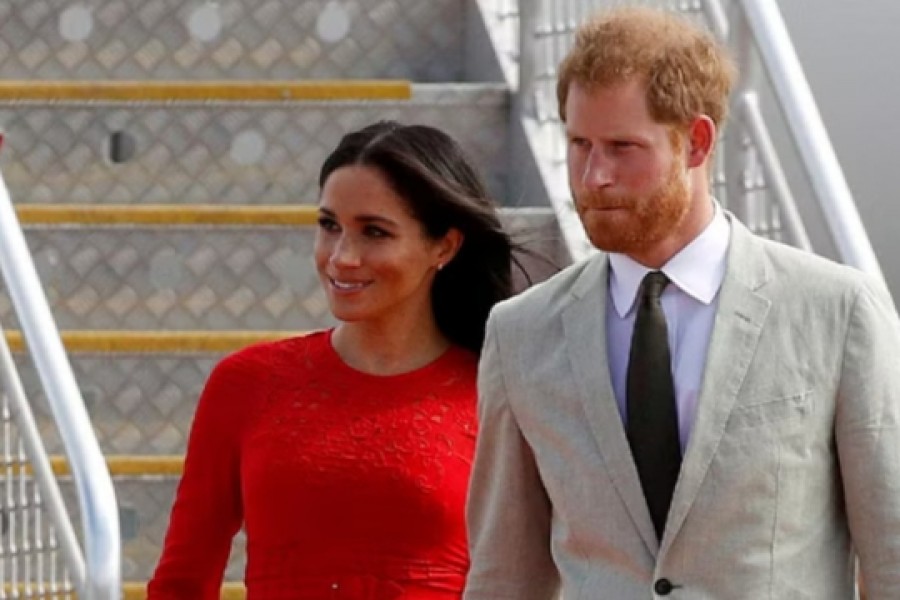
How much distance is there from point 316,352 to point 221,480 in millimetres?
262

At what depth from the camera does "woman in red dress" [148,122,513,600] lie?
3.86 meters

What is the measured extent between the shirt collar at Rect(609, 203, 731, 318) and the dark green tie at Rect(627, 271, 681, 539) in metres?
0.07

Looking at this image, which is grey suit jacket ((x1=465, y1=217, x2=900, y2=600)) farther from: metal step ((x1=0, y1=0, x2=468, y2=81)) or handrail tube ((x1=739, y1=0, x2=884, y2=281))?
metal step ((x1=0, y1=0, x2=468, y2=81))

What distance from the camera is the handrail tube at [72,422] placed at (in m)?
4.05

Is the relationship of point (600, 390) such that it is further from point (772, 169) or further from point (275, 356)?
point (772, 169)

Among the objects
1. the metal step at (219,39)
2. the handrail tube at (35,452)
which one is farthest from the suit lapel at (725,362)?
the metal step at (219,39)

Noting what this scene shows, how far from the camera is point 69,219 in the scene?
601 centimetres

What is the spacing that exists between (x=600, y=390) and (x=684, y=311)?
135mm

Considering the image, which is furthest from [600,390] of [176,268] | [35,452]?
[176,268]

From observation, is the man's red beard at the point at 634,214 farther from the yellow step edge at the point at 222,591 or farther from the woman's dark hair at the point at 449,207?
the yellow step edge at the point at 222,591

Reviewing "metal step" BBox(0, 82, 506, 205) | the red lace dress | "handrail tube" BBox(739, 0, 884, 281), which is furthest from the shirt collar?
"metal step" BBox(0, 82, 506, 205)

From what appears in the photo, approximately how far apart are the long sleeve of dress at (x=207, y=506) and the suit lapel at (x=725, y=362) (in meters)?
1.09

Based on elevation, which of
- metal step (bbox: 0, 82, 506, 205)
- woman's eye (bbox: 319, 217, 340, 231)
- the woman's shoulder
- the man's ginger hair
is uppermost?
metal step (bbox: 0, 82, 506, 205)

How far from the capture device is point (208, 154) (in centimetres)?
629
